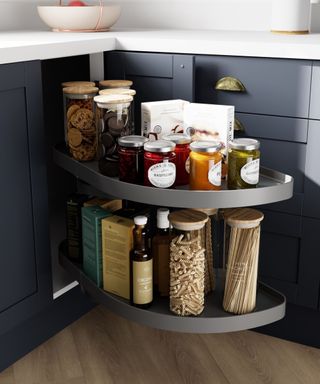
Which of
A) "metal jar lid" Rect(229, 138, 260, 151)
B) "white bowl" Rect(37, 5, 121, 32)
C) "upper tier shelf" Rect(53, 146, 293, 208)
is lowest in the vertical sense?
"upper tier shelf" Rect(53, 146, 293, 208)

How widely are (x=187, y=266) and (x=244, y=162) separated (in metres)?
0.33

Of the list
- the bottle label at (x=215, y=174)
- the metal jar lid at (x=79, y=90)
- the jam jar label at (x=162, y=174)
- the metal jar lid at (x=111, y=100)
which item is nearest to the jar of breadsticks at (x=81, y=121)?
the metal jar lid at (x=79, y=90)

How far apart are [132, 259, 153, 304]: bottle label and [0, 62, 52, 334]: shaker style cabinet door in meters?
0.33

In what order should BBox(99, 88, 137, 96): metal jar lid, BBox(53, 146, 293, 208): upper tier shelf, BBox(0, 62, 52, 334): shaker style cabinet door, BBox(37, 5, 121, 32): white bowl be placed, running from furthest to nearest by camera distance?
BBox(37, 5, 121, 32): white bowl < BBox(99, 88, 137, 96): metal jar lid < BBox(0, 62, 52, 334): shaker style cabinet door < BBox(53, 146, 293, 208): upper tier shelf

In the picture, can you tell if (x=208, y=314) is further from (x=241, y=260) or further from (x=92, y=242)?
(x=92, y=242)

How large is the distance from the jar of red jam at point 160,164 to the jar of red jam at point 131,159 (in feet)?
0.15

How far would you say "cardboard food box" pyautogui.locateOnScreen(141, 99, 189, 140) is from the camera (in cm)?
168

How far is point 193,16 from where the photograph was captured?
2.51 m

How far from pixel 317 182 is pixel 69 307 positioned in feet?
3.25

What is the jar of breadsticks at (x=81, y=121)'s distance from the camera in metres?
1.77

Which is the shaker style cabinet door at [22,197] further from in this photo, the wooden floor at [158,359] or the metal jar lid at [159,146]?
the metal jar lid at [159,146]

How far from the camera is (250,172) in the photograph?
154 cm

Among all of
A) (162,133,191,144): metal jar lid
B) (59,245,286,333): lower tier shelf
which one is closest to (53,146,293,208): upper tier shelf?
(162,133,191,144): metal jar lid

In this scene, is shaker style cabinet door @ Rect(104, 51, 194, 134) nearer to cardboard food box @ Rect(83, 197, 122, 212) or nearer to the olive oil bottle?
cardboard food box @ Rect(83, 197, 122, 212)
